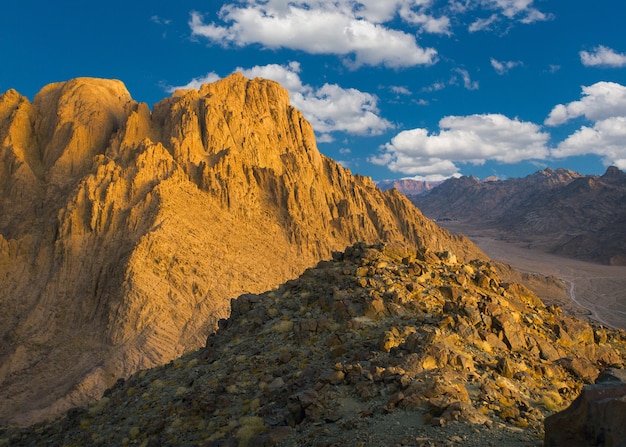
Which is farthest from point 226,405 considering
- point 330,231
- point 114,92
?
point 114,92

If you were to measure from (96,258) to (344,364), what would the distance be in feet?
94.1

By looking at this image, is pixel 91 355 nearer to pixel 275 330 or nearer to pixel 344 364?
pixel 275 330

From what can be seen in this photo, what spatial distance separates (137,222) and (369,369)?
3011 centimetres

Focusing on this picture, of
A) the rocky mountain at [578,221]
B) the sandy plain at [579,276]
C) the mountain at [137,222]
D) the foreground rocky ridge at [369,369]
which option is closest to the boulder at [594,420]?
the foreground rocky ridge at [369,369]

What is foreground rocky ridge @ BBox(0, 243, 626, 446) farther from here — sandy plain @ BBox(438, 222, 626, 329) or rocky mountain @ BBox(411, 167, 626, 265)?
rocky mountain @ BBox(411, 167, 626, 265)

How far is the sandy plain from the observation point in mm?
62500

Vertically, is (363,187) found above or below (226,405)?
above

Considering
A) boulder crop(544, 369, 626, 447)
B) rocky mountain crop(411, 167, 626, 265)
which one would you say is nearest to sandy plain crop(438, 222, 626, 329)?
rocky mountain crop(411, 167, 626, 265)

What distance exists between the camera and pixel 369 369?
10.5 m

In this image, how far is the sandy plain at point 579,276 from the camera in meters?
62.5

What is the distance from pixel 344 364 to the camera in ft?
36.7

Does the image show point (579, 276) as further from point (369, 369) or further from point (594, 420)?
point (594, 420)

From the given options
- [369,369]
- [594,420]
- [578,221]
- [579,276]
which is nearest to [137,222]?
[369,369]

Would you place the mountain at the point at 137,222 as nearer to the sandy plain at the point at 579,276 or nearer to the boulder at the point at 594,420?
the boulder at the point at 594,420
